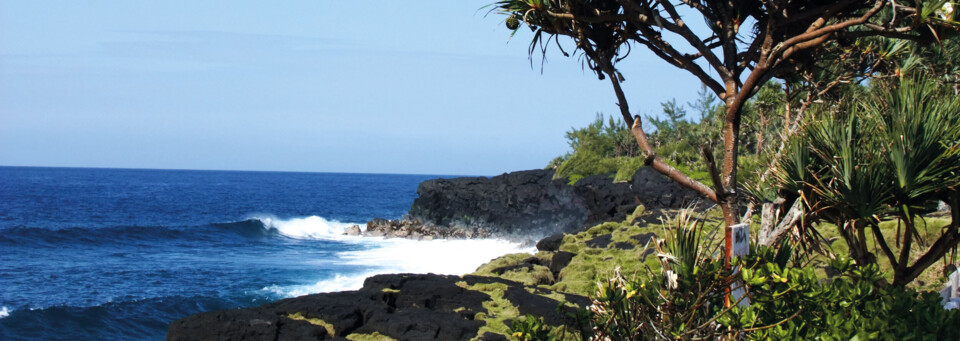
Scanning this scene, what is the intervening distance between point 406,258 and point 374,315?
20327mm

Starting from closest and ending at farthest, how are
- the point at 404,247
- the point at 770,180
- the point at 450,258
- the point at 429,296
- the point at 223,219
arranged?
1. the point at 770,180
2. the point at 429,296
3. the point at 450,258
4. the point at 404,247
5. the point at 223,219

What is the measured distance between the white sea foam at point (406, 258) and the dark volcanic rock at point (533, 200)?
2.30 m

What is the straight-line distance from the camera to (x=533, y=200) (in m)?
37.5

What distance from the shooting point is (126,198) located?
77.6 metres

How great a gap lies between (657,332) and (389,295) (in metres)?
5.15

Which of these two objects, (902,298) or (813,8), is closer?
(902,298)

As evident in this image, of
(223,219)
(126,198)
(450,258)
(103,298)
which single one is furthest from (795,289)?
(126,198)

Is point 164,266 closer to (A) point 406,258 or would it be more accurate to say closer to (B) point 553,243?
(A) point 406,258

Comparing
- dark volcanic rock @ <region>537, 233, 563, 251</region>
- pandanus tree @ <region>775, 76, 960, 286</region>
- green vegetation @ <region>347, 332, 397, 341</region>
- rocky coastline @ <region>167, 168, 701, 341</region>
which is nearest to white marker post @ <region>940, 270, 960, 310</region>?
pandanus tree @ <region>775, 76, 960, 286</region>

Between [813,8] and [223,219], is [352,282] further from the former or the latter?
[223,219]

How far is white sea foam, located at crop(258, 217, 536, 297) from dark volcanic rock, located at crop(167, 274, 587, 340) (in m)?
11.0

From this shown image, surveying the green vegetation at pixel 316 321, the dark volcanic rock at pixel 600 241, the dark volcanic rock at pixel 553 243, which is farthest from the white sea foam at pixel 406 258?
the green vegetation at pixel 316 321

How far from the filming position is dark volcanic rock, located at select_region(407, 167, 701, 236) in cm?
2720

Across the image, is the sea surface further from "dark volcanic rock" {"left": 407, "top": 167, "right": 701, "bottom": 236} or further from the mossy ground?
the mossy ground
